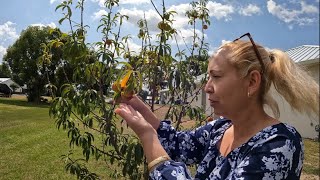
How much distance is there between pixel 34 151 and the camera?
7.98m

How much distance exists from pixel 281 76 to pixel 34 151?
294 inches

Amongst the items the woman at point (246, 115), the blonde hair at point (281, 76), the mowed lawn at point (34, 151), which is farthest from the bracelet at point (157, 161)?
the mowed lawn at point (34, 151)

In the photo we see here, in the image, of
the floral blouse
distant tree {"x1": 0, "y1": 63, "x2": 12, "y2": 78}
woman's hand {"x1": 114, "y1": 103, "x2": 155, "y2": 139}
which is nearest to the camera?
the floral blouse

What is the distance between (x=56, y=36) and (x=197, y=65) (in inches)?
55.4

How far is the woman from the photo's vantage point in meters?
1.23

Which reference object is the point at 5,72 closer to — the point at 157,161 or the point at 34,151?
the point at 34,151

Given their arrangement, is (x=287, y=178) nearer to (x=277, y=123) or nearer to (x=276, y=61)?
(x=277, y=123)

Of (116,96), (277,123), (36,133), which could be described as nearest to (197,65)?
(116,96)

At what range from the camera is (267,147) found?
1.24 meters

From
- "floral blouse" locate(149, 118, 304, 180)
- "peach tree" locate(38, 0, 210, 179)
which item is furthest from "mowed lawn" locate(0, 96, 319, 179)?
"floral blouse" locate(149, 118, 304, 180)

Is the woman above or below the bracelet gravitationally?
above

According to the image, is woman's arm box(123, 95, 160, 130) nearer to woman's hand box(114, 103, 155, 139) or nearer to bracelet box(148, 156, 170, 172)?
woman's hand box(114, 103, 155, 139)

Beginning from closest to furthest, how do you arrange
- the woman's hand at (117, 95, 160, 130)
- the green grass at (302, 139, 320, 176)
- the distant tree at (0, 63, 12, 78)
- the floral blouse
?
the floral blouse → the woman's hand at (117, 95, 160, 130) → the green grass at (302, 139, 320, 176) → the distant tree at (0, 63, 12, 78)

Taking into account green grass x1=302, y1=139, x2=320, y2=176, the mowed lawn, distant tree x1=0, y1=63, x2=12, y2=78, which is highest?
distant tree x1=0, y1=63, x2=12, y2=78
